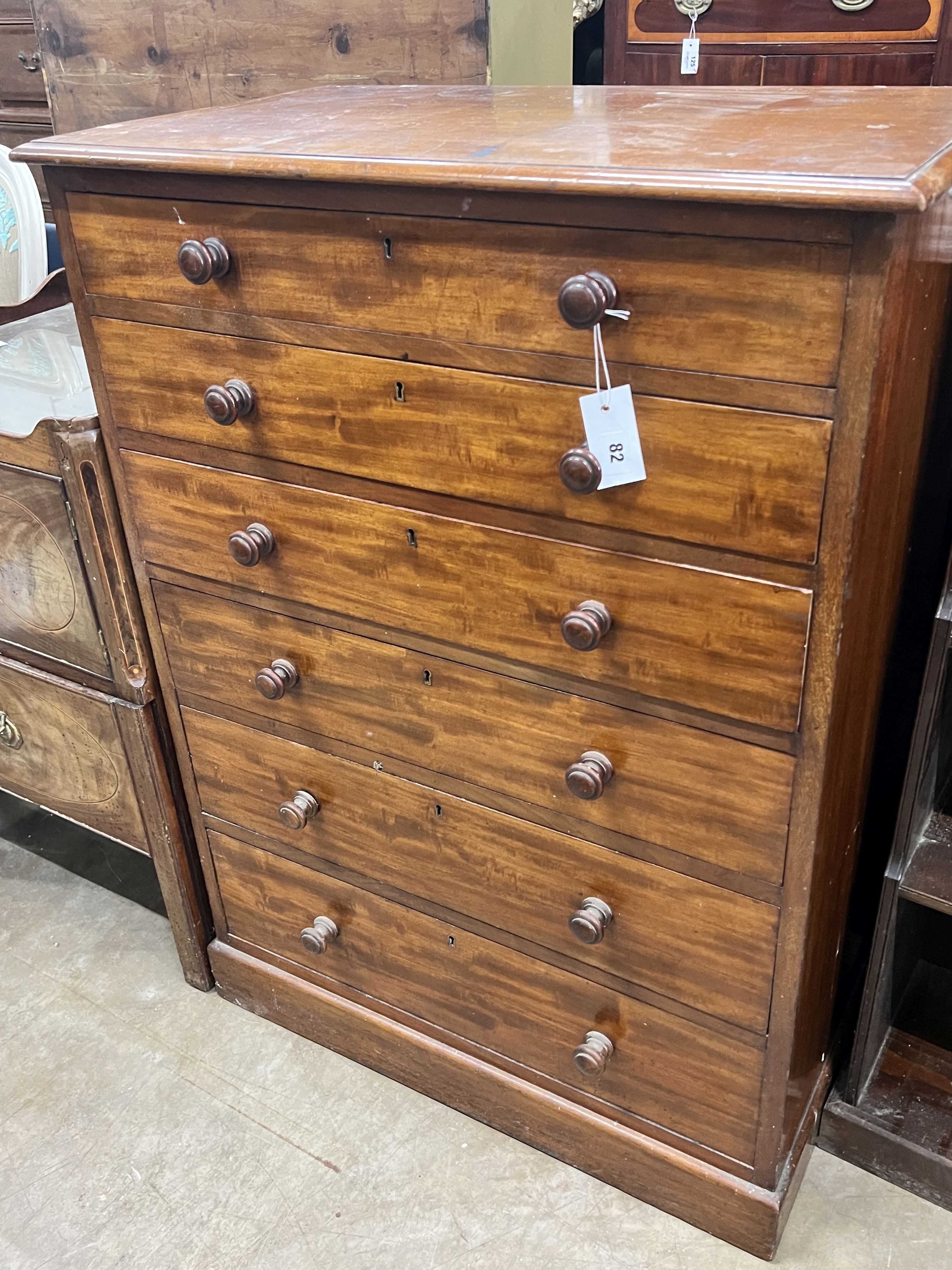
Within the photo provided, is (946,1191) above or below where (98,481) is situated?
below

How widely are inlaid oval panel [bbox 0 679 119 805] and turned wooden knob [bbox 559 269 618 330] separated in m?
1.08

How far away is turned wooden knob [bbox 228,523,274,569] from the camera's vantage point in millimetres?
1281

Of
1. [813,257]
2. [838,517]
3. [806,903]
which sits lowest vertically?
[806,903]

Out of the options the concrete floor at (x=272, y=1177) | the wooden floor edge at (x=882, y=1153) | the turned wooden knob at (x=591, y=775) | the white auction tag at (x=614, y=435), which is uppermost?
the white auction tag at (x=614, y=435)

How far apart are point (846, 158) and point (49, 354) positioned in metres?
1.38

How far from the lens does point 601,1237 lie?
1376 millimetres

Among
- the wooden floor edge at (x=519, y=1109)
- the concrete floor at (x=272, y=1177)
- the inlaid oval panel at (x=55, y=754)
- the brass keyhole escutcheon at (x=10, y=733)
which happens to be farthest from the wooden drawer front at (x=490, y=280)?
the concrete floor at (x=272, y=1177)

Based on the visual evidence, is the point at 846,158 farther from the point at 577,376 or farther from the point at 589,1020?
the point at 589,1020

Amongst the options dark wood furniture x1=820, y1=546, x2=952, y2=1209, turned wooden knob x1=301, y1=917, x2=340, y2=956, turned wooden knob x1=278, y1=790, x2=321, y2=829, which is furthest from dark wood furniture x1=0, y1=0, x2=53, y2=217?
dark wood furniture x1=820, y1=546, x2=952, y2=1209

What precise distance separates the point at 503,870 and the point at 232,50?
4.62 feet

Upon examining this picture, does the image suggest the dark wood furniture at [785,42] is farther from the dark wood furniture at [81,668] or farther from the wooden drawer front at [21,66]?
the wooden drawer front at [21,66]

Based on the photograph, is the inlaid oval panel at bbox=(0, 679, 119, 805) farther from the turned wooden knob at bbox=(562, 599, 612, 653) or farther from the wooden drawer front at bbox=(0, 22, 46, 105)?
the wooden drawer front at bbox=(0, 22, 46, 105)

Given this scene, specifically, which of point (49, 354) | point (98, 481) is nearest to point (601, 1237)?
point (98, 481)

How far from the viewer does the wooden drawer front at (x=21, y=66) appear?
235 cm
